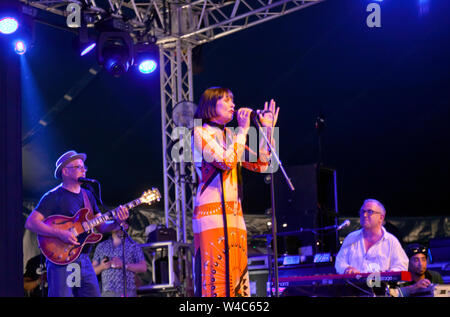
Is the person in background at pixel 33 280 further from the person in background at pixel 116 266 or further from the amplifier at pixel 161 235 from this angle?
the amplifier at pixel 161 235

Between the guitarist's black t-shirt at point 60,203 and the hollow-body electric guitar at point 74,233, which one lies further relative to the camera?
the guitarist's black t-shirt at point 60,203

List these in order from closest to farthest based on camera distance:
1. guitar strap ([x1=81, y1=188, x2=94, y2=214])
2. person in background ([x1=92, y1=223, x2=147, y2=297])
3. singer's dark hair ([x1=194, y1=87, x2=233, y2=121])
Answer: singer's dark hair ([x1=194, y1=87, x2=233, y2=121]) → guitar strap ([x1=81, y1=188, x2=94, y2=214]) → person in background ([x1=92, y1=223, x2=147, y2=297])

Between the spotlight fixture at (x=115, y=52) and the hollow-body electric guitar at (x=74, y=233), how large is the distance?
8.39 ft

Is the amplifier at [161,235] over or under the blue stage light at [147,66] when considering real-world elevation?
under

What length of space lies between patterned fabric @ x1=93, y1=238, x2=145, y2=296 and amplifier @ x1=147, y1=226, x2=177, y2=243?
1.34ft

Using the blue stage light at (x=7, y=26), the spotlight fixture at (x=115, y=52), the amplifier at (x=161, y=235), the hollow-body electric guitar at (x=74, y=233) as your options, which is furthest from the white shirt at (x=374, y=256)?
the blue stage light at (x=7, y=26)

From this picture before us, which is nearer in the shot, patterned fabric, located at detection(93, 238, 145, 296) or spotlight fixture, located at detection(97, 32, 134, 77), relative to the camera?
patterned fabric, located at detection(93, 238, 145, 296)

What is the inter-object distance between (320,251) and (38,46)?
4.54m

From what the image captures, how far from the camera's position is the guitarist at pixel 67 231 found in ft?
16.1

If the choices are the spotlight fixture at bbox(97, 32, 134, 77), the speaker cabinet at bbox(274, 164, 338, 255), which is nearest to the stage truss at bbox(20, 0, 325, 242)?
the spotlight fixture at bbox(97, 32, 134, 77)

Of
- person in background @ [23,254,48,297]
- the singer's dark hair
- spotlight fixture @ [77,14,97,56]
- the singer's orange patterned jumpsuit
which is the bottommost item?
person in background @ [23,254,48,297]

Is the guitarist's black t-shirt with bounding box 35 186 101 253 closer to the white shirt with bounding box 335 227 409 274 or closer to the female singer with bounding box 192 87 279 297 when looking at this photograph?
the female singer with bounding box 192 87 279 297

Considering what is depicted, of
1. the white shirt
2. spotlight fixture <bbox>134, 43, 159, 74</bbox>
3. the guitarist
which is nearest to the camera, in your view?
the guitarist

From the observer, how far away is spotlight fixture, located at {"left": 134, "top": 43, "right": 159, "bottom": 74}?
7.83m
